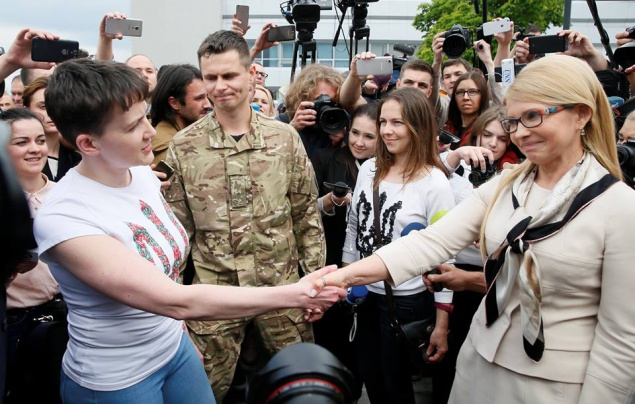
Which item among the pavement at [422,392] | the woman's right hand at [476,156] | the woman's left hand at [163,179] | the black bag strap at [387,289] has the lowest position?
the pavement at [422,392]

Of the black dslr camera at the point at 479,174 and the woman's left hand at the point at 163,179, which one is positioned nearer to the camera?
the woman's left hand at the point at 163,179

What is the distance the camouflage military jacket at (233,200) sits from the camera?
291 cm

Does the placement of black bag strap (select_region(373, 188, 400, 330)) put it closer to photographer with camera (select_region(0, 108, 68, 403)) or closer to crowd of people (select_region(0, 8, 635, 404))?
crowd of people (select_region(0, 8, 635, 404))

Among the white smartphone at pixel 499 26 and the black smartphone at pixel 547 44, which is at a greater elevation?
the white smartphone at pixel 499 26

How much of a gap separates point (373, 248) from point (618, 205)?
1.54m

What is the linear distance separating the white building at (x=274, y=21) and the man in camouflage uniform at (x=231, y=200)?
40.2ft

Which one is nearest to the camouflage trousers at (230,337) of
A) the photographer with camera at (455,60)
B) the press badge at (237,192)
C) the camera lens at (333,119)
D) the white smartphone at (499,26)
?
the press badge at (237,192)

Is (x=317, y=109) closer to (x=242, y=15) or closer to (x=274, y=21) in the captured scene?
(x=242, y=15)

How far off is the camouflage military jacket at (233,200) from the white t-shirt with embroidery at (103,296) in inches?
31.1

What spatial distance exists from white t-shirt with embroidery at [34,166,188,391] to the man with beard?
5.62 ft

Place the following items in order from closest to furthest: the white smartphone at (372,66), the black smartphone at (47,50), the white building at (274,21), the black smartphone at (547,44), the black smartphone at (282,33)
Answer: the black smartphone at (47,50) → the white smartphone at (372,66) → the black smartphone at (282,33) → the black smartphone at (547,44) → the white building at (274,21)

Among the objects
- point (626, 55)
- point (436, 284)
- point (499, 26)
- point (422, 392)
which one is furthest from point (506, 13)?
point (436, 284)

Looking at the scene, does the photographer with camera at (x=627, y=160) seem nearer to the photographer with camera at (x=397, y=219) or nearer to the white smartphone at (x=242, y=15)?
the photographer with camera at (x=397, y=219)

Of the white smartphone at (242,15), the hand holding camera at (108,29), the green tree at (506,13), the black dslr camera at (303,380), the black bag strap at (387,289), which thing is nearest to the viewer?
the black dslr camera at (303,380)
